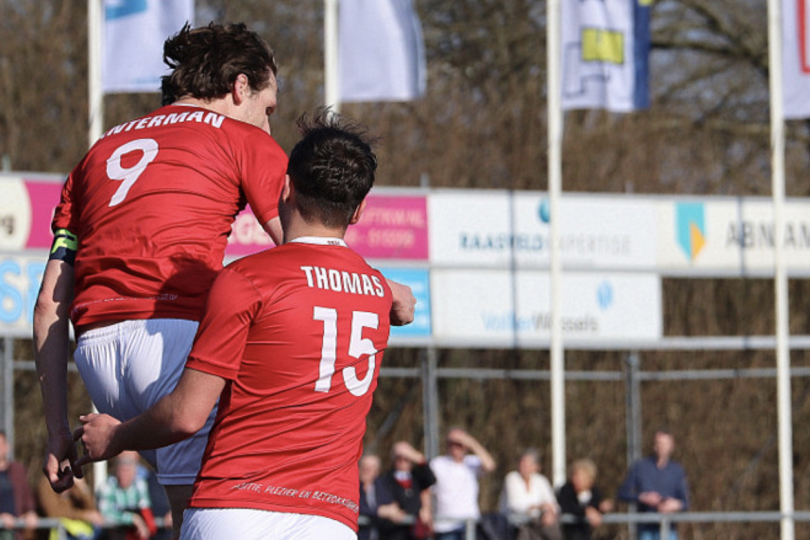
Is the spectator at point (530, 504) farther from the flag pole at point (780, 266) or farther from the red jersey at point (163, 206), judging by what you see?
the red jersey at point (163, 206)

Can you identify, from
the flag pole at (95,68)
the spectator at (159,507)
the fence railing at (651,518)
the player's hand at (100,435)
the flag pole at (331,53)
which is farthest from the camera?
the flag pole at (331,53)

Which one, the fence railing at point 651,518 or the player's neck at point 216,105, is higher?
the player's neck at point 216,105

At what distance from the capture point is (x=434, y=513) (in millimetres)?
11922

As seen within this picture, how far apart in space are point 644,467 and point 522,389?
16.2 feet

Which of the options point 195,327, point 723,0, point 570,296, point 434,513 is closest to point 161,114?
point 195,327

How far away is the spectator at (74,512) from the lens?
10312mm

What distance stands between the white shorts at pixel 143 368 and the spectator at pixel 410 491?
775 centimetres

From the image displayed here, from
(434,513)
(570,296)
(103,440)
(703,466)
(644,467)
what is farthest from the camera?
(703,466)

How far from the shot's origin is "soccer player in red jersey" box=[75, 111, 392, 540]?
10.6ft

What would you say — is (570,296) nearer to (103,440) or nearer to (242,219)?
(242,219)

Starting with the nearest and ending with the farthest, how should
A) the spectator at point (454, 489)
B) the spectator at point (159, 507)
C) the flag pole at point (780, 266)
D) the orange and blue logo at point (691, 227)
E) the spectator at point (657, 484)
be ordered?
1. the spectator at point (159, 507)
2. the spectator at point (454, 489)
3. the spectator at point (657, 484)
4. the flag pole at point (780, 266)
5. the orange and blue logo at point (691, 227)

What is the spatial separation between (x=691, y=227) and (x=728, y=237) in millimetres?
512

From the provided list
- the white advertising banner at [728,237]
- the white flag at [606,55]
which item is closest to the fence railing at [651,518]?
the white advertising banner at [728,237]

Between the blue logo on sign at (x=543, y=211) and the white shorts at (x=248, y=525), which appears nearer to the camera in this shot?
the white shorts at (x=248, y=525)
